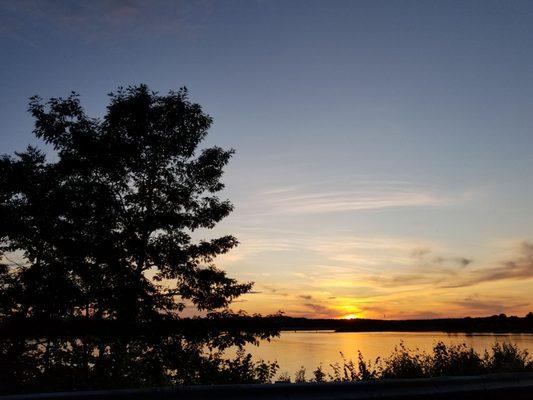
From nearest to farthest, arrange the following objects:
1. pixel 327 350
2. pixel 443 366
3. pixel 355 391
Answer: pixel 355 391
pixel 443 366
pixel 327 350

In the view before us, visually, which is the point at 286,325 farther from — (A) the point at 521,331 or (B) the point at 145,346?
(A) the point at 521,331

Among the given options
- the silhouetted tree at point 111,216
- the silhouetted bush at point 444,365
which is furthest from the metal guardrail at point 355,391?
the silhouetted tree at point 111,216

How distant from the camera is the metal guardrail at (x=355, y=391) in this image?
3906mm

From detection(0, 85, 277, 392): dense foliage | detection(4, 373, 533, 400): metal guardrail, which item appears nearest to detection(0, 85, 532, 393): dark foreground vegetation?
detection(0, 85, 277, 392): dense foliage

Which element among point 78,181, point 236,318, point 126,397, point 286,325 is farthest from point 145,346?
point 126,397

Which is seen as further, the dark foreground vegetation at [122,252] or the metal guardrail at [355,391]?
the dark foreground vegetation at [122,252]

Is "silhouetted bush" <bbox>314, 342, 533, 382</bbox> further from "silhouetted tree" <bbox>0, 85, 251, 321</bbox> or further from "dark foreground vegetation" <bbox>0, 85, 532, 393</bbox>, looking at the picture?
"silhouetted tree" <bbox>0, 85, 251, 321</bbox>

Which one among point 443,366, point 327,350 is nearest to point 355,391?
point 443,366

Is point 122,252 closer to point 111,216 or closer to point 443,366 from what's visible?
point 111,216

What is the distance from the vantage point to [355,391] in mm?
4559

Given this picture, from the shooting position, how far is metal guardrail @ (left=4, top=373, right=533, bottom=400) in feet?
12.8

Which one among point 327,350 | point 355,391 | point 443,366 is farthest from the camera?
point 327,350

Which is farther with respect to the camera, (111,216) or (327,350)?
(327,350)

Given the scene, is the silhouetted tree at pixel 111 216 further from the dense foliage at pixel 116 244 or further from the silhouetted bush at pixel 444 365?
the silhouetted bush at pixel 444 365
